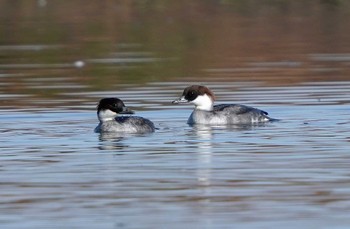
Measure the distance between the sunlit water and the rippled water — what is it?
2 centimetres

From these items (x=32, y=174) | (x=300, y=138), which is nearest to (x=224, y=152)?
(x=300, y=138)

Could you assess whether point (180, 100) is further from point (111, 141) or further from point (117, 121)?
point (111, 141)

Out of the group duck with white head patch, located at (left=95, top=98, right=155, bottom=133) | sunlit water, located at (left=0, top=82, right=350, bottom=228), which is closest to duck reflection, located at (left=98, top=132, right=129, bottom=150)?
sunlit water, located at (left=0, top=82, right=350, bottom=228)

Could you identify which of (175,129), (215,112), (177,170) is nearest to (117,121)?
(175,129)

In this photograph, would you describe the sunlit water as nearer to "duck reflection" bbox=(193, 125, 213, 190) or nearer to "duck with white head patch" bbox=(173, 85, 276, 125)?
"duck reflection" bbox=(193, 125, 213, 190)

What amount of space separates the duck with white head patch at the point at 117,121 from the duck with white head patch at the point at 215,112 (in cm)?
107

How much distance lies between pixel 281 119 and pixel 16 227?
7.82m

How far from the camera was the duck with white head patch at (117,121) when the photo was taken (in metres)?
16.1

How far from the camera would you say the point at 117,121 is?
55.0ft

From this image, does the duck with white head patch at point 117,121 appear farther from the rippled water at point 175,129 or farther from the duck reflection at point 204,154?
the duck reflection at point 204,154

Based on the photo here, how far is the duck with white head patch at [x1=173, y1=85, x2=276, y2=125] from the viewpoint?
675 inches

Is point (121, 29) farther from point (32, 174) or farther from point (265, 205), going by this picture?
point (265, 205)

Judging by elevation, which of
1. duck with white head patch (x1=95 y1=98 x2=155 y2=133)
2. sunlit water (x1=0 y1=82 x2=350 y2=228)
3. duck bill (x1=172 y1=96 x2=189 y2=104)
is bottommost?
sunlit water (x1=0 y1=82 x2=350 y2=228)

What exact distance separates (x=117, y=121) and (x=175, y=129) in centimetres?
78
